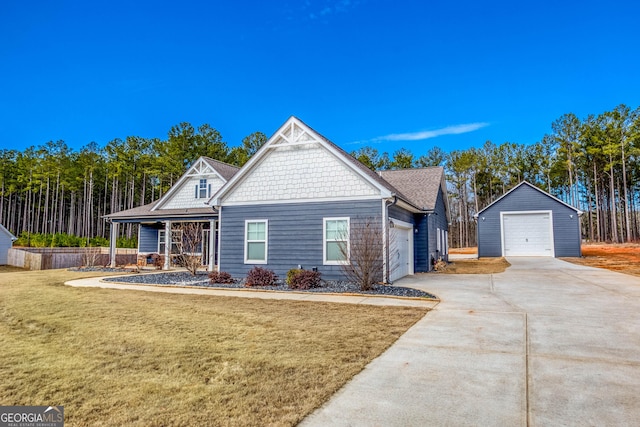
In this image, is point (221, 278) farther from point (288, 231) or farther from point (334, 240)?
point (334, 240)

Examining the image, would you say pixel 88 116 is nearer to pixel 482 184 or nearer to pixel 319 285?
pixel 319 285

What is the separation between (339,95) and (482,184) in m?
27.6

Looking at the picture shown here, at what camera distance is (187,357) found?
4.29 metres

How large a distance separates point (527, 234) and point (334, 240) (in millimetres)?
17396

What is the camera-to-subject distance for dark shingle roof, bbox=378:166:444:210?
16.8m

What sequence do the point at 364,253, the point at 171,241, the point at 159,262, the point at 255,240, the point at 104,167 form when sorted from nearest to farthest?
the point at 364,253, the point at 255,240, the point at 159,262, the point at 171,241, the point at 104,167

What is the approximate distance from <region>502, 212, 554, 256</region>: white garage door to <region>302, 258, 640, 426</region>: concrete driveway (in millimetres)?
17418

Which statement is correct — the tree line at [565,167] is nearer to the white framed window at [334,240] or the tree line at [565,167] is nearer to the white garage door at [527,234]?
the white garage door at [527,234]

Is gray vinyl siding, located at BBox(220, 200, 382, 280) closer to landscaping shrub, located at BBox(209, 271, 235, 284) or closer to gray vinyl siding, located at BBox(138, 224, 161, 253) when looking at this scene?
landscaping shrub, located at BBox(209, 271, 235, 284)

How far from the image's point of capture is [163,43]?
67.1 feet

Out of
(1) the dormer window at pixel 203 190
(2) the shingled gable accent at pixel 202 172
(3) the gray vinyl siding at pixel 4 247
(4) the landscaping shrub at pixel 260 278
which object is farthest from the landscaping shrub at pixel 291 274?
(3) the gray vinyl siding at pixel 4 247

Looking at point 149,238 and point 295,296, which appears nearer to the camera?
point 295,296

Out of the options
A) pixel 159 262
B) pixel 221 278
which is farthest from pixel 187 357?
pixel 159 262

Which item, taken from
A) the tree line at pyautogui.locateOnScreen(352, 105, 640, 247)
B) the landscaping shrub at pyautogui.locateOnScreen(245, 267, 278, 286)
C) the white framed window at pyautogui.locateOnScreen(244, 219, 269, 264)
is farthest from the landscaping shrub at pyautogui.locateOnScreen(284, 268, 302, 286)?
the tree line at pyautogui.locateOnScreen(352, 105, 640, 247)
